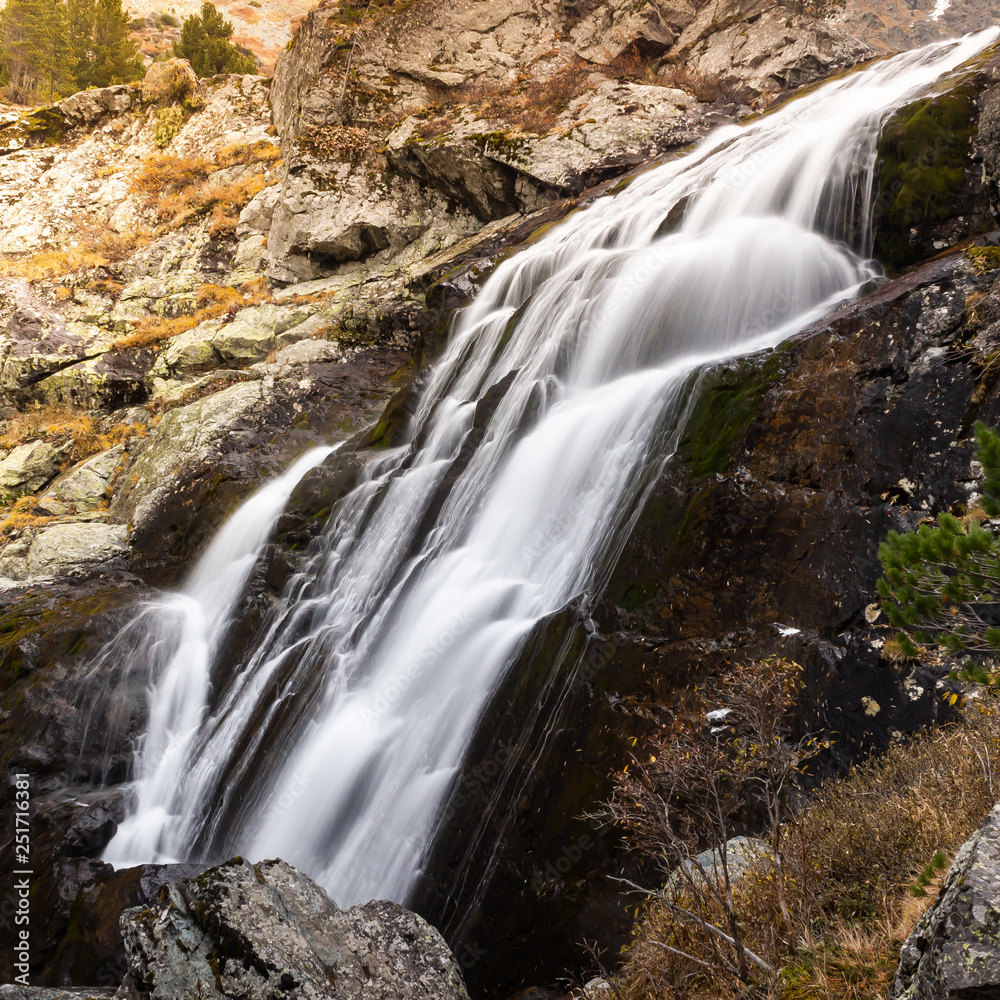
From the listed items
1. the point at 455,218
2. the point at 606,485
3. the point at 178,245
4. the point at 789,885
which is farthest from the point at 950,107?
the point at 178,245

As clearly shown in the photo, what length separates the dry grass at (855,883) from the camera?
9.69ft

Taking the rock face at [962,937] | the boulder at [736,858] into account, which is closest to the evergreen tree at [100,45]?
the boulder at [736,858]

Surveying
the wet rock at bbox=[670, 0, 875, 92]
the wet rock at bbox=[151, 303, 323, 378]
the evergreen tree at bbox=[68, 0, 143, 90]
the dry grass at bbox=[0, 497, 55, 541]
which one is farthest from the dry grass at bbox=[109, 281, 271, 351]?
the evergreen tree at bbox=[68, 0, 143, 90]

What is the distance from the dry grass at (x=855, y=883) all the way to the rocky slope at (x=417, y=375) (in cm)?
78

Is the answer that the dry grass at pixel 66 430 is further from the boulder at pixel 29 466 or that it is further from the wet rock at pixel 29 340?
the wet rock at pixel 29 340

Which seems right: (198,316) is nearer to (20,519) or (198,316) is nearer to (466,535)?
(20,519)

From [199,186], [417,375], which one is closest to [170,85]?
[199,186]

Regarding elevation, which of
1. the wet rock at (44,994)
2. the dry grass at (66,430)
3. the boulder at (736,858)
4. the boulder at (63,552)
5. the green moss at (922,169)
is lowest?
the boulder at (736,858)

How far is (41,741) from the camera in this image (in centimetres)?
862

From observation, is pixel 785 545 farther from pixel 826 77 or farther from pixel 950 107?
pixel 826 77

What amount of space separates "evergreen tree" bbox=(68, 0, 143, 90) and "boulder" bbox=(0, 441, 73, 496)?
32.8 m

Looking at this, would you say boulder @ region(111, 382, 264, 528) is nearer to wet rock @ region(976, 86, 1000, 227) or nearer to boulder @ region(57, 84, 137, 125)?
wet rock @ region(976, 86, 1000, 227)

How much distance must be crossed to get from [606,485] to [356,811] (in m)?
4.25

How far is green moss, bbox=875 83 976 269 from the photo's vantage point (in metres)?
8.02
